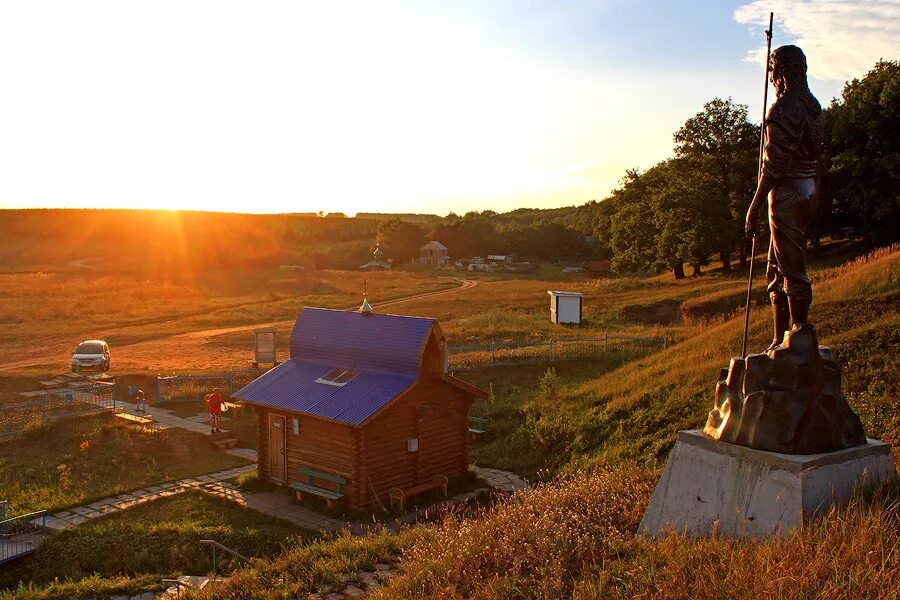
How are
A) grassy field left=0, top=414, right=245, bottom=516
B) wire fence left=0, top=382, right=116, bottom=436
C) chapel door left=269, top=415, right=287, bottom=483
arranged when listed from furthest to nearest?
wire fence left=0, top=382, right=116, bottom=436 < chapel door left=269, top=415, right=287, bottom=483 < grassy field left=0, top=414, right=245, bottom=516

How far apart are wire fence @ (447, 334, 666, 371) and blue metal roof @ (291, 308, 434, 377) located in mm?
11047

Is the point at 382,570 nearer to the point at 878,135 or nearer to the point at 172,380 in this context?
the point at 172,380

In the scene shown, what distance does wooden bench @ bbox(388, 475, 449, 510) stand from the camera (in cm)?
1781

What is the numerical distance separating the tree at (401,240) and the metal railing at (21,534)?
89752 mm

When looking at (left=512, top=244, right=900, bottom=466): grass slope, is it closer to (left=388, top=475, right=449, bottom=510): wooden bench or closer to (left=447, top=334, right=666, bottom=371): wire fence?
(left=388, top=475, right=449, bottom=510): wooden bench

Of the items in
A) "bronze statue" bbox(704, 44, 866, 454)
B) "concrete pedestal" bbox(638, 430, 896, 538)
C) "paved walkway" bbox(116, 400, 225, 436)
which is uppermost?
"bronze statue" bbox(704, 44, 866, 454)

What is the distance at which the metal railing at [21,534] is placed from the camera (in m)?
14.8

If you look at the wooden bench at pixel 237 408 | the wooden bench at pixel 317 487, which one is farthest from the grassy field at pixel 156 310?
the wooden bench at pixel 317 487

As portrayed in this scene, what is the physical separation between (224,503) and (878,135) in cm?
4177

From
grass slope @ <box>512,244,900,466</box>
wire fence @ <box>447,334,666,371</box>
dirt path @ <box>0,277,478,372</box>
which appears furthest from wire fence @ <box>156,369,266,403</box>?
grass slope @ <box>512,244,900,466</box>

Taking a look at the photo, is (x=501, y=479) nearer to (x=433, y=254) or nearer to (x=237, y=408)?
(x=237, y=408)

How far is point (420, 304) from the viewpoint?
57.0m

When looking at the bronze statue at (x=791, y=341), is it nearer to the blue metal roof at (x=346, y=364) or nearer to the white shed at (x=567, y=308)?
the blue metal roof at (x=346, y=364)

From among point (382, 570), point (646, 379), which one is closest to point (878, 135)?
point (646, 379)
